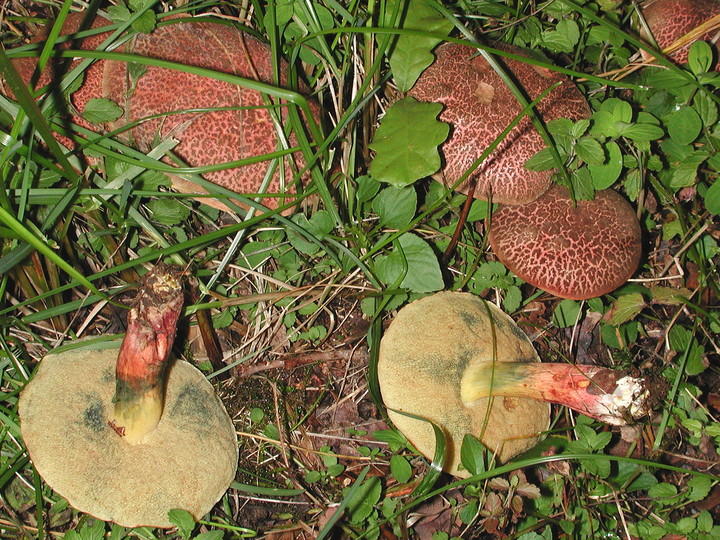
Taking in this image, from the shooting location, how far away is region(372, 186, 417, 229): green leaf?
2.44 metres

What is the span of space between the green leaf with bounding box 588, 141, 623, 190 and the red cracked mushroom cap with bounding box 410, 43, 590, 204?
0.68ft

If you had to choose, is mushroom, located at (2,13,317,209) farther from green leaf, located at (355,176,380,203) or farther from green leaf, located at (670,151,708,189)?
green leaf, located at (670,151,708,189)

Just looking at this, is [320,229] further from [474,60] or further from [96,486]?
[96,486]

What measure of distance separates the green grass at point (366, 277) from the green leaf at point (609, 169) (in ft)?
0.07

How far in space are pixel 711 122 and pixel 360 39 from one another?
171cm

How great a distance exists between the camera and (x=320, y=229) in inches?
95.3

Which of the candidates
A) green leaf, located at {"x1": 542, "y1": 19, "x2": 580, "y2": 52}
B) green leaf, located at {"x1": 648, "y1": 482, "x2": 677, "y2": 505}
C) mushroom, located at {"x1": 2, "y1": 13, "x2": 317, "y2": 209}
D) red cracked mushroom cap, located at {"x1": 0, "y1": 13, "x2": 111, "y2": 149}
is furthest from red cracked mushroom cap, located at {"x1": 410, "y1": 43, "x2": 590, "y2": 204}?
green leaf, located at {"x1": 648, "y1": 482, "x2": 677, "y2": 505}

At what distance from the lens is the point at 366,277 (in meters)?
2.57

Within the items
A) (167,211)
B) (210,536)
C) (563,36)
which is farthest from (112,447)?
(563,36)

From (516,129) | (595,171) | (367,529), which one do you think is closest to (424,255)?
(516,129)

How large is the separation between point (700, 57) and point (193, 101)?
2.27m

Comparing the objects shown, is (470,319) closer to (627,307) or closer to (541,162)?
(541,162)

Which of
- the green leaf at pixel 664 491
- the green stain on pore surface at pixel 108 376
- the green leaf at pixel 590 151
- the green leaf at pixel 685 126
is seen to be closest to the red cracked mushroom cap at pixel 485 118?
the green leaf at pixel 590 151

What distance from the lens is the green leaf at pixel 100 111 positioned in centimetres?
215
